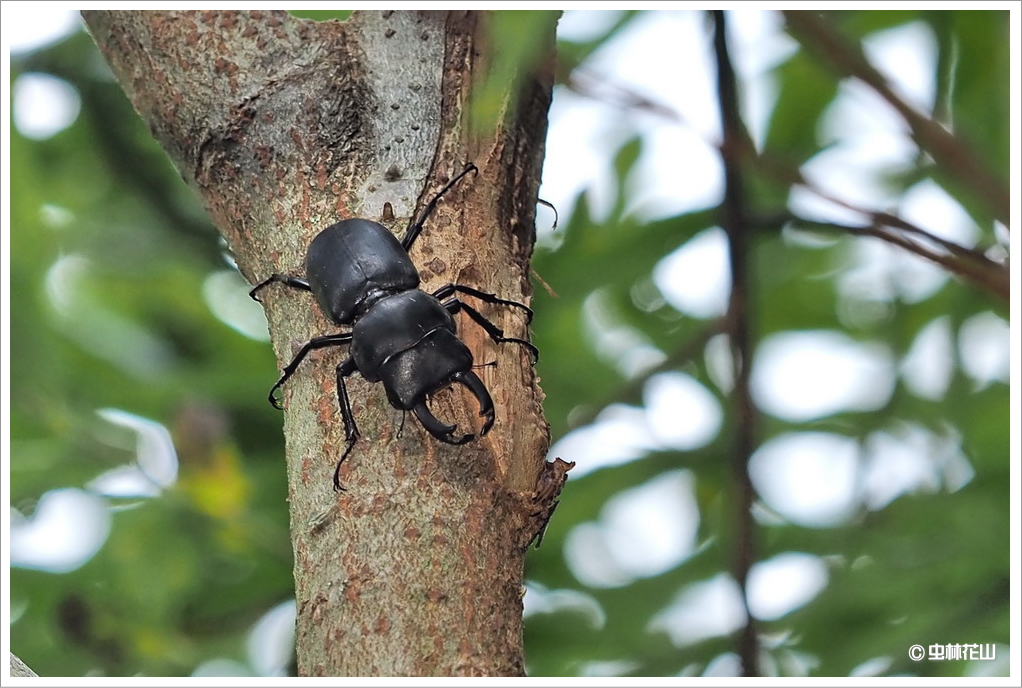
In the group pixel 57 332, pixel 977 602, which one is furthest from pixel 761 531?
pixel 57 332

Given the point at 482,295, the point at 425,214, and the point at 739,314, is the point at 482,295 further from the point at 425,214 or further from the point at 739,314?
the point at 739,314

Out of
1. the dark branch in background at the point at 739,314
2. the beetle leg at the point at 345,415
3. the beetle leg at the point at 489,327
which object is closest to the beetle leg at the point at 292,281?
the beetle leg at the point at 345,415

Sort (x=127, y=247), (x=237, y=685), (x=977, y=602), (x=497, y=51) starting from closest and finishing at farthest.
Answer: (x=497, y=51) → (x=977, y=602) → (x=237, y=685) → (x=127, y=247)

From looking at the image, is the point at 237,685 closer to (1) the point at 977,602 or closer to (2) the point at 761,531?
(2) the point at 761,531

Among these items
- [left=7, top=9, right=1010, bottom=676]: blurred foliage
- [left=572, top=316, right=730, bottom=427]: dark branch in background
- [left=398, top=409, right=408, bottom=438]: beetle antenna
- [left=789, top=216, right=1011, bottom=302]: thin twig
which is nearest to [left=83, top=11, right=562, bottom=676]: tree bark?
[left=398, top=409, right=408, bottom=438]: beetle antenna

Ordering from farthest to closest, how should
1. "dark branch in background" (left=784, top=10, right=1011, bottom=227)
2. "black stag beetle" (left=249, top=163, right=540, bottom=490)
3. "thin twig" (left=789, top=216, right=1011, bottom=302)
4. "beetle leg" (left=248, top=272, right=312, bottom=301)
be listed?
1. "beetle leg" (left=248, top=272, right=312, bottom=301)
2. "black stag beetle" (left=249, top=163, right=540, bottom=490)
3. "thin twig" (left=789, top=216, right=1011, bottom=302)
4. "dark branch in background" (left=784, top=10, right=1011, bottom=227)

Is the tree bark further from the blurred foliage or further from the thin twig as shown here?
the thin twig
